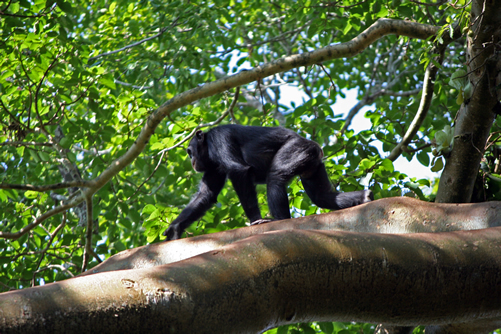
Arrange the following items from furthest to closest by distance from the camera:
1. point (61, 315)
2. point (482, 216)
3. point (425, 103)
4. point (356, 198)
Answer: point (425, 103)
point (356, 198)
point (482, 216)
point (61, 315)

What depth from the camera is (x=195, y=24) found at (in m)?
6.73

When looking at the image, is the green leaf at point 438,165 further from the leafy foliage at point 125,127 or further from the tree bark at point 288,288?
the tree bark at point 288,288

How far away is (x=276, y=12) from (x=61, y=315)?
1039 cm

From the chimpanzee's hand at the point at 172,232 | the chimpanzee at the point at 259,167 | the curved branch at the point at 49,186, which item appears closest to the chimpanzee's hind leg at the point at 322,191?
the chimpanzee at the point at 259,167

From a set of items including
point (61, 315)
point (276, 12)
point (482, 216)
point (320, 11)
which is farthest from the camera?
point (276, 12)

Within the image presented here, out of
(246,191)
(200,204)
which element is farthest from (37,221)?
(246,191)

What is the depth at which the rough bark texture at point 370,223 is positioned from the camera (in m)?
2.99

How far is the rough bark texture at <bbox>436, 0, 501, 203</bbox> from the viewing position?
3307 mm

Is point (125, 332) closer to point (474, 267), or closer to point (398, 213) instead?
point (474, 267)

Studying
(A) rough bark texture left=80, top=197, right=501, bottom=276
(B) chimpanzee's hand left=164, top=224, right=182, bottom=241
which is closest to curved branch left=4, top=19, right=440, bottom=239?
(B) chimpanzee's hand left=164, top=224, right=182, bottom=241

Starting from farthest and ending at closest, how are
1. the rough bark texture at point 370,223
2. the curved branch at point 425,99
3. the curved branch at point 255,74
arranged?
the curved branch at point 425,99 < the curved branch at point 255,74 < the rough bark texture at point 370,223

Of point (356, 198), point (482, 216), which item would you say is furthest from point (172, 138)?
point (482, 216)

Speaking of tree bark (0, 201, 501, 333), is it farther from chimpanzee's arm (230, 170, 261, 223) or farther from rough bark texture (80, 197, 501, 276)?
chimpanzee's arm (230, 170, 261, 223)

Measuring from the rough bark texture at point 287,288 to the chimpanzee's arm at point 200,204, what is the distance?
294cm
